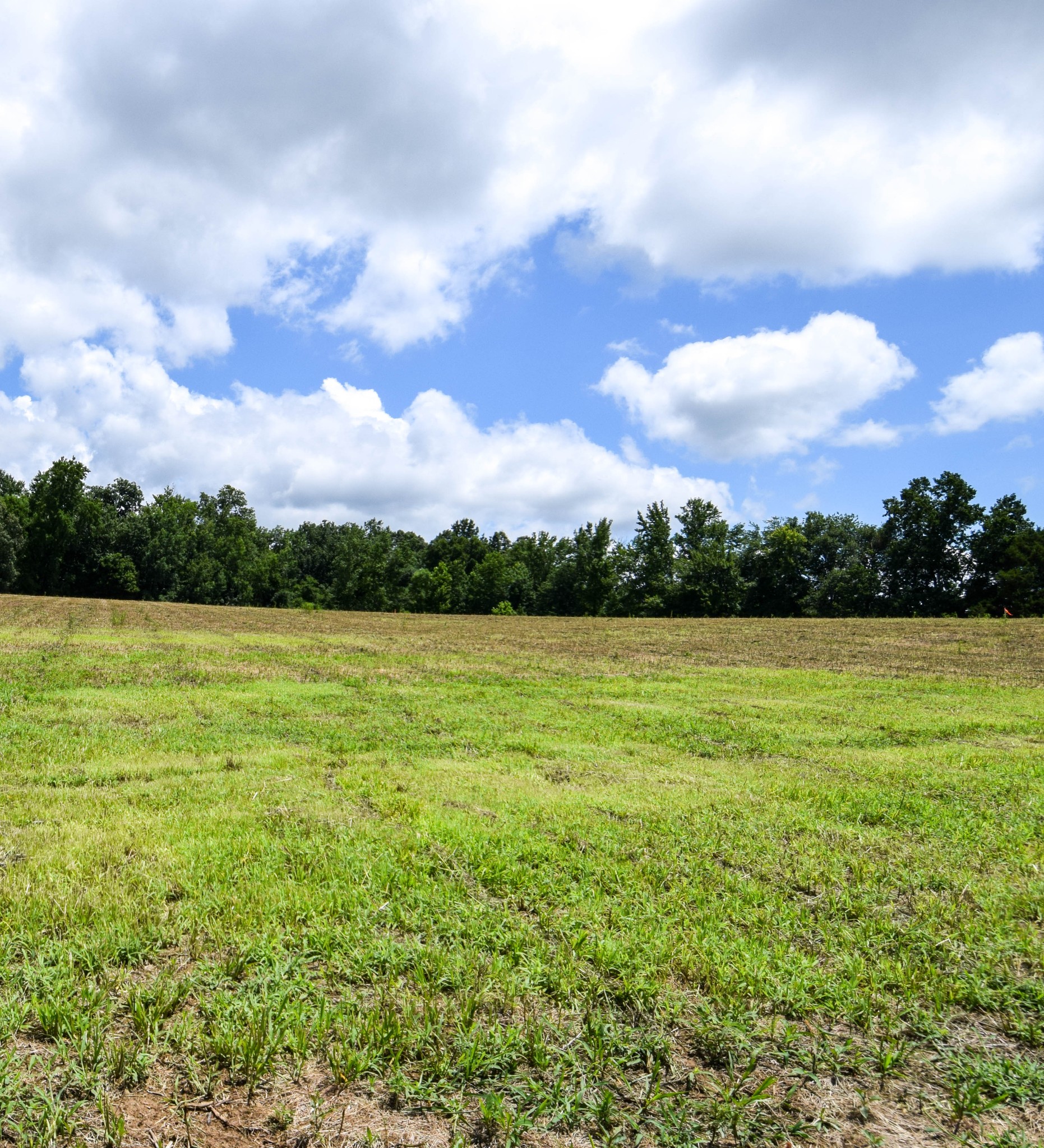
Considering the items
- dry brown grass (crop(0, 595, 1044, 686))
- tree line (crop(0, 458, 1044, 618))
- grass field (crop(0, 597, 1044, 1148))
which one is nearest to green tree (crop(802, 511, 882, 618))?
tree line (crop(0, 458, 1044, 618))

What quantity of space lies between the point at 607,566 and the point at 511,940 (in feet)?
244

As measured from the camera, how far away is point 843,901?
4.78m

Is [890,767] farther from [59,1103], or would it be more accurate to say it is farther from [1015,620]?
[1015,620]

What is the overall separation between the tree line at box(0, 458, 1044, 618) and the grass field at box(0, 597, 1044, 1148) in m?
63.8

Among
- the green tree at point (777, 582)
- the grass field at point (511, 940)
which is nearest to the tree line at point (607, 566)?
the green tree at point (777, 582)

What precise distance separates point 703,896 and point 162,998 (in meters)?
3.43

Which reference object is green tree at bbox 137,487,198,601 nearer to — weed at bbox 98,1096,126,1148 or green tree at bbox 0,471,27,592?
green tree at bbox 0,471,27,592

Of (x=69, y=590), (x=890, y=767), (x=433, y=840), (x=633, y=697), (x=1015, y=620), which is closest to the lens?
(x=433, y=840)

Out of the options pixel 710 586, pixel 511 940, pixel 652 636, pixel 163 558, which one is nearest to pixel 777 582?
pixel 710 586

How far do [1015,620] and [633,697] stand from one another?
38.0m

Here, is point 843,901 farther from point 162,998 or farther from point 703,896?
point 162,998

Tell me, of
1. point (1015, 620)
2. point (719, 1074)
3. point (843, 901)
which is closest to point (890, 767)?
point (843, 901)

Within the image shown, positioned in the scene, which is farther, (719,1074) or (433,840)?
(433,840)

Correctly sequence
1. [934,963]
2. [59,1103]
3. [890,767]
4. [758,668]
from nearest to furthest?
[59,1103], [934,963], [890,767], [758,668]
